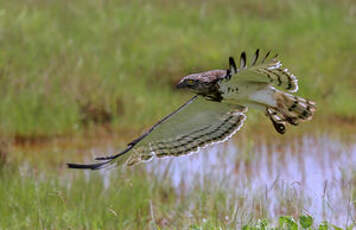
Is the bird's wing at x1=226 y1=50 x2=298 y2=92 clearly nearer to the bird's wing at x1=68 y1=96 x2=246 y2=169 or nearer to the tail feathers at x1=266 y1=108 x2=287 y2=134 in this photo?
the tail feathers at x1=266 y1=108 x2=287 y2=134

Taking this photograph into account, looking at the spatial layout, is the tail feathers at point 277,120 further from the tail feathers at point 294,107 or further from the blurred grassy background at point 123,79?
the blurred grassy background at point 123,79

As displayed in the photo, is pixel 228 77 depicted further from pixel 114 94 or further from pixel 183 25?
pixel 183 25

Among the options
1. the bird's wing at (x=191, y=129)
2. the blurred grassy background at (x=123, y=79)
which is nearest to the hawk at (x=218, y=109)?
the bird's wing at (x=191, y=129)

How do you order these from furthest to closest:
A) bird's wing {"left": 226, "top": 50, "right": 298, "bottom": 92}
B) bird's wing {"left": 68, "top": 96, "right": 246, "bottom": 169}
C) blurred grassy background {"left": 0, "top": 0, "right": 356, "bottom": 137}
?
blurred grassy background {"left": 0, "top": 0, "right": 356, "bottom": 137}, bird's wing {"left": 68, "top": 96, "right": 246, "bottom": 169}, bird's wing {"left": 226, "top": 50, "right": 298, "bottom": 92}

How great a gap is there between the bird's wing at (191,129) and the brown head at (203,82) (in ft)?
0.87

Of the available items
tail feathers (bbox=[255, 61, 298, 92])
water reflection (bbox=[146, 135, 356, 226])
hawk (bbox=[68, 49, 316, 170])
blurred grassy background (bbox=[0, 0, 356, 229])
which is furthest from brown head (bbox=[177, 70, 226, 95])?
water reflection (bbox=[146, 135, 356, 226])

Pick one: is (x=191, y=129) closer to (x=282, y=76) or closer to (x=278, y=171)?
(x=282, y=76)

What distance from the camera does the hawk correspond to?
4930 millimetres

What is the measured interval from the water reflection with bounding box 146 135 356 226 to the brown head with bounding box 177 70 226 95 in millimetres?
1093

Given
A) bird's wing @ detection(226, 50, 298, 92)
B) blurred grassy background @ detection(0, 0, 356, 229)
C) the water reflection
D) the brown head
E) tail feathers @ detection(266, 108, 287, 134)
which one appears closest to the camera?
bird's wing @ detection(226, 50, 298, 92)

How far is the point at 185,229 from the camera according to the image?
5.36 m

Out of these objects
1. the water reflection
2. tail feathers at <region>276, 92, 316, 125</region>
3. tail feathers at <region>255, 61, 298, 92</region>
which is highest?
tail feathers at <region>255, 61, 298, 92</region>

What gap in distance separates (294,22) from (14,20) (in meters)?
3.88

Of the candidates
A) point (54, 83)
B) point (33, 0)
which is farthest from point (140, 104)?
point (33, 0)
